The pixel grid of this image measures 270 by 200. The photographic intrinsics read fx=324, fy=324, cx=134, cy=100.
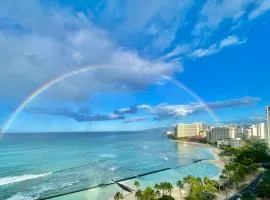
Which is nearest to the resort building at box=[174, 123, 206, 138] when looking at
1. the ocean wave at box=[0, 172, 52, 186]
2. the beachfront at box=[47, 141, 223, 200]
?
the beachfront at box=[47, 141, 223, 200]

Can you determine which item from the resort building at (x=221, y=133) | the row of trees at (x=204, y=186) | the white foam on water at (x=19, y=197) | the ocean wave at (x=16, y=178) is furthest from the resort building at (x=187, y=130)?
the white foam on water at (x=19, y=197)

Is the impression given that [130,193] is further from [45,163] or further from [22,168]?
[45,163]

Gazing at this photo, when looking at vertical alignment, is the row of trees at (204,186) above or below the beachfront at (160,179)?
above

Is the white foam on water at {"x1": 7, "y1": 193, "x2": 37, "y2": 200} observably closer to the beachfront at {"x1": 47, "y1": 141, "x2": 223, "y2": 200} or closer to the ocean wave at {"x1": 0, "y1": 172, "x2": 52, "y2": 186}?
the beachfront at {"x1": 47, "y1": 141, "x2": 223, "y2": 200}

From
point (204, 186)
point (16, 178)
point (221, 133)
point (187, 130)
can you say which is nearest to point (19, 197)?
point (16, 178)

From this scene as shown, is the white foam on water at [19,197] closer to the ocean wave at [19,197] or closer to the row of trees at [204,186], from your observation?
the ocean wave at [19,197]

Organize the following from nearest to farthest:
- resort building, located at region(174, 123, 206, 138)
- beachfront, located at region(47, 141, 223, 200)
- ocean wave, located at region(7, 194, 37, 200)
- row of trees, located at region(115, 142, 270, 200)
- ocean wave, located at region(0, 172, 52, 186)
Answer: row of trees, located at region(115, 142, 270, 200), ocean wave, located at region(7, 194, 37, 200), beachfront, located at region(47, 141, 223, 200), ocean wave, located at region(0, 172, 52, 186), resort building, located at region(174, 123, 206, 138)

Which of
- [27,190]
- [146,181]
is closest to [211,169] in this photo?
[146,181]

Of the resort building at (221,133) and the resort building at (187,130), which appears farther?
the resort building at (187,130)

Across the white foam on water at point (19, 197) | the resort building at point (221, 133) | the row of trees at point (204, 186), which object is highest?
the resort building at point (221, 133)

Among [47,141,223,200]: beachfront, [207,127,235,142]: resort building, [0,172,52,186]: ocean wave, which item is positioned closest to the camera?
[47,141,223,200]: beachfront

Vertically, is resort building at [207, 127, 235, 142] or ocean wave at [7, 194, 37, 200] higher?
resort building at [207, 127, 235, 142]

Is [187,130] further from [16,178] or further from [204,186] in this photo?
[204,186]
